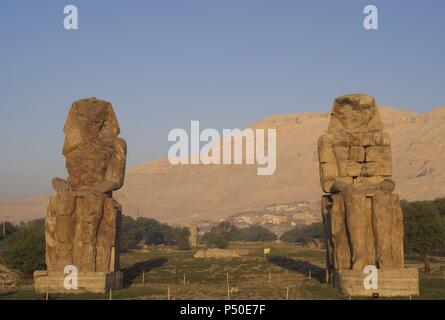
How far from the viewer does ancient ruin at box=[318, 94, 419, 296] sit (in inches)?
559

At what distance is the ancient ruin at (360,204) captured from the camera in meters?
14.2

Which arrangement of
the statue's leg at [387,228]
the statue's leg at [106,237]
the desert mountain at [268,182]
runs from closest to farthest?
the statue's leg at [387,228] < the statue's leg at [106,237] < the desert mountain at [268,182]

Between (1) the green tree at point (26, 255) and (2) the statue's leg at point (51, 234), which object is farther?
(1) the green tree at point (26, 255)

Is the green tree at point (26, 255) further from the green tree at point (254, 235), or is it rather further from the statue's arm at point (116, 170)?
the green tree at point (254, 235)

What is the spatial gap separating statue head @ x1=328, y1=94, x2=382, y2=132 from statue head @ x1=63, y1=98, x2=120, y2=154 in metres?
5.39

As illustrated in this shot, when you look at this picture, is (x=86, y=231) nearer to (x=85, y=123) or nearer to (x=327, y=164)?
(x=85, y=123)

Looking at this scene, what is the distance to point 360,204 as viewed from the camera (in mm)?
14359

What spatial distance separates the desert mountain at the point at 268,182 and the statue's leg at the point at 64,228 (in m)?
74.5

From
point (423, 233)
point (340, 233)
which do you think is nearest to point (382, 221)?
point (340, 233)

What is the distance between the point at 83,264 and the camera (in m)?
14.7

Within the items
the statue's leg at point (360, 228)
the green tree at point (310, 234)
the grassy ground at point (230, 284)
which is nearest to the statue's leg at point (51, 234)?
the grassy ground at point (230, 284)

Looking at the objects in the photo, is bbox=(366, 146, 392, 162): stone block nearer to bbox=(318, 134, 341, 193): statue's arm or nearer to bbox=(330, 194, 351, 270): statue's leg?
bbox=(318, 134, 341, 193): statue's arm

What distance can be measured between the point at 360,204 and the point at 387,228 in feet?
2.48
